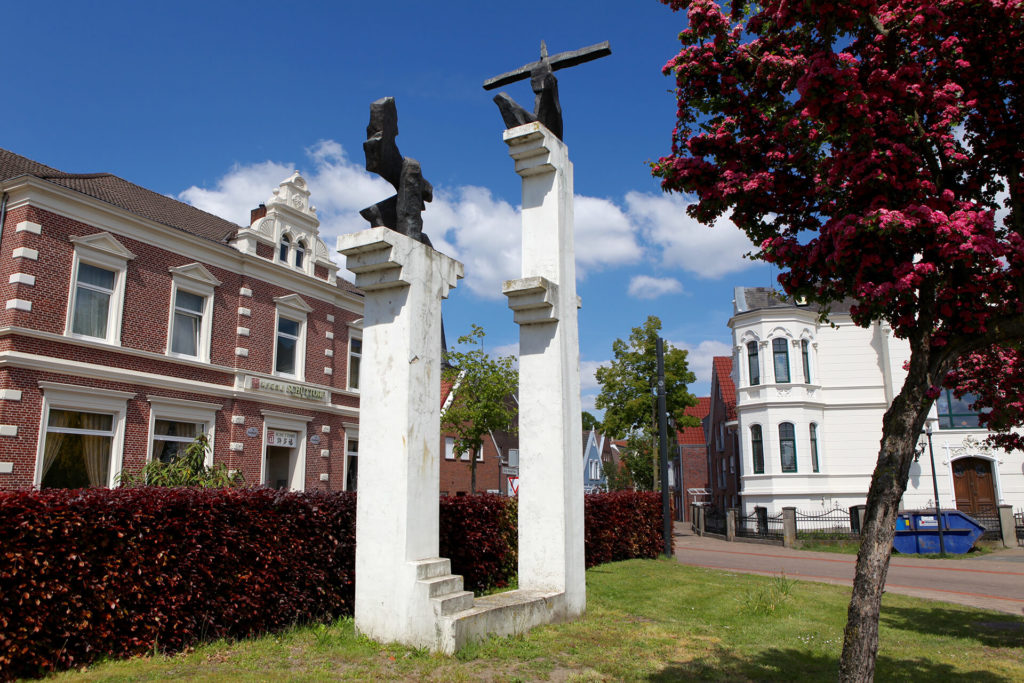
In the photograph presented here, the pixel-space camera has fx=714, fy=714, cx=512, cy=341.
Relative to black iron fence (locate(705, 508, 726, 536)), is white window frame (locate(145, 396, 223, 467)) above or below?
above

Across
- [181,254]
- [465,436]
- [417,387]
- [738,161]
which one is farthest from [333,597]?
[465,436]

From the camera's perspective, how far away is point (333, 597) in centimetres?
837

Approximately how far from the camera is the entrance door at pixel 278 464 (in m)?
25.6

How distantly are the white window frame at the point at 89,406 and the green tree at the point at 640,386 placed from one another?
2095 cm

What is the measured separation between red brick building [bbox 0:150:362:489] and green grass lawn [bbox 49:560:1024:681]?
13503 mm

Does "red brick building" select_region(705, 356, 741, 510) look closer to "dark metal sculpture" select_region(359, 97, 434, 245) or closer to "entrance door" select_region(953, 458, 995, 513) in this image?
"entrance door" select_region(953, 458, 995, 513)

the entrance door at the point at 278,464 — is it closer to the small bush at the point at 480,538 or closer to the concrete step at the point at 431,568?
the small bush at the point at 480,538

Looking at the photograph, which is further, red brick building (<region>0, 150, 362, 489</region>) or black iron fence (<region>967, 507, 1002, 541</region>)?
black iron fence (<region>967, 507, 1002, 541</region>)

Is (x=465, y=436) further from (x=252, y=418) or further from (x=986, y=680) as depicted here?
(x=986, y=680)

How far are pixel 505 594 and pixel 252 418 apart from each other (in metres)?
17.3

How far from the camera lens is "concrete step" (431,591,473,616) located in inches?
→ 267

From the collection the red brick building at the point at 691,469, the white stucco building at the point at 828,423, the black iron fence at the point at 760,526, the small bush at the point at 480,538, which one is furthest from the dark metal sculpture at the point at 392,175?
the red brick building at the point at 691,469

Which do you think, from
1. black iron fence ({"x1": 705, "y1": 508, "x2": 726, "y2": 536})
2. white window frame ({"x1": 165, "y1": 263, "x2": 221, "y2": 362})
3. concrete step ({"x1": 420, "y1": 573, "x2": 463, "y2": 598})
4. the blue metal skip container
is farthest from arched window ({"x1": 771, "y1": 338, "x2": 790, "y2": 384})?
concrete step ({"x1": 420, "y1": 573, "x2": 463, "y2": 598})

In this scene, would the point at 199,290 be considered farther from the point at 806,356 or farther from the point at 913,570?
the point at 806,356
